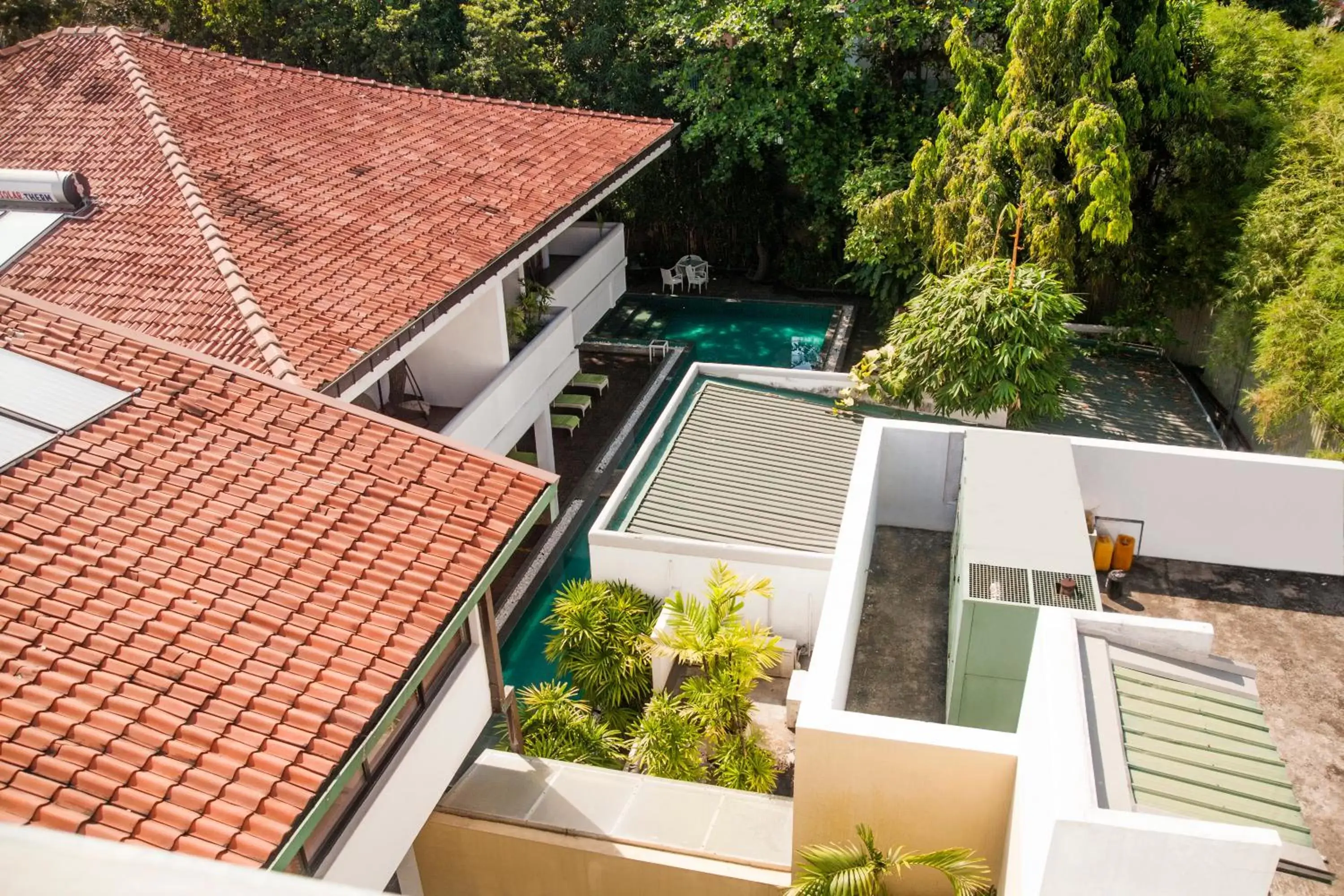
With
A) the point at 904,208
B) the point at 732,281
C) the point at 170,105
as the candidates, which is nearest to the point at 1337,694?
the point at 904,208

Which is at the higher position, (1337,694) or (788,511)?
(1337,694)

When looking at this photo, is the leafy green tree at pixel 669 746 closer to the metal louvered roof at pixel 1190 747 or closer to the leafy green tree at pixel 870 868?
the leafy green tree at pixel 870 868

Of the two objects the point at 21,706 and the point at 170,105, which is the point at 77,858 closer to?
the point at 21,706

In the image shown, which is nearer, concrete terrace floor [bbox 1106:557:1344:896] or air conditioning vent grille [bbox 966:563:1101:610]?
concrete terrace floor [bbox 1106:557:1344:896]

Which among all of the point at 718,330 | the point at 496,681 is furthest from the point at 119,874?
the point at 718,330

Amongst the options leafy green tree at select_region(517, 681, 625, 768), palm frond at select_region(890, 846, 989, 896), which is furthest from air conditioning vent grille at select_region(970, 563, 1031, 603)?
leafy green tree at select_region(517, 681, 625, 768)

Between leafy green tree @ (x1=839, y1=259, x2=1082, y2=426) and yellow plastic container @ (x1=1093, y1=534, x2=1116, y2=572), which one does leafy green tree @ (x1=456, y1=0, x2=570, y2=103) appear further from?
yellow plastic container @ (x1=1093, y1=534, x2=1116, y2=572)
